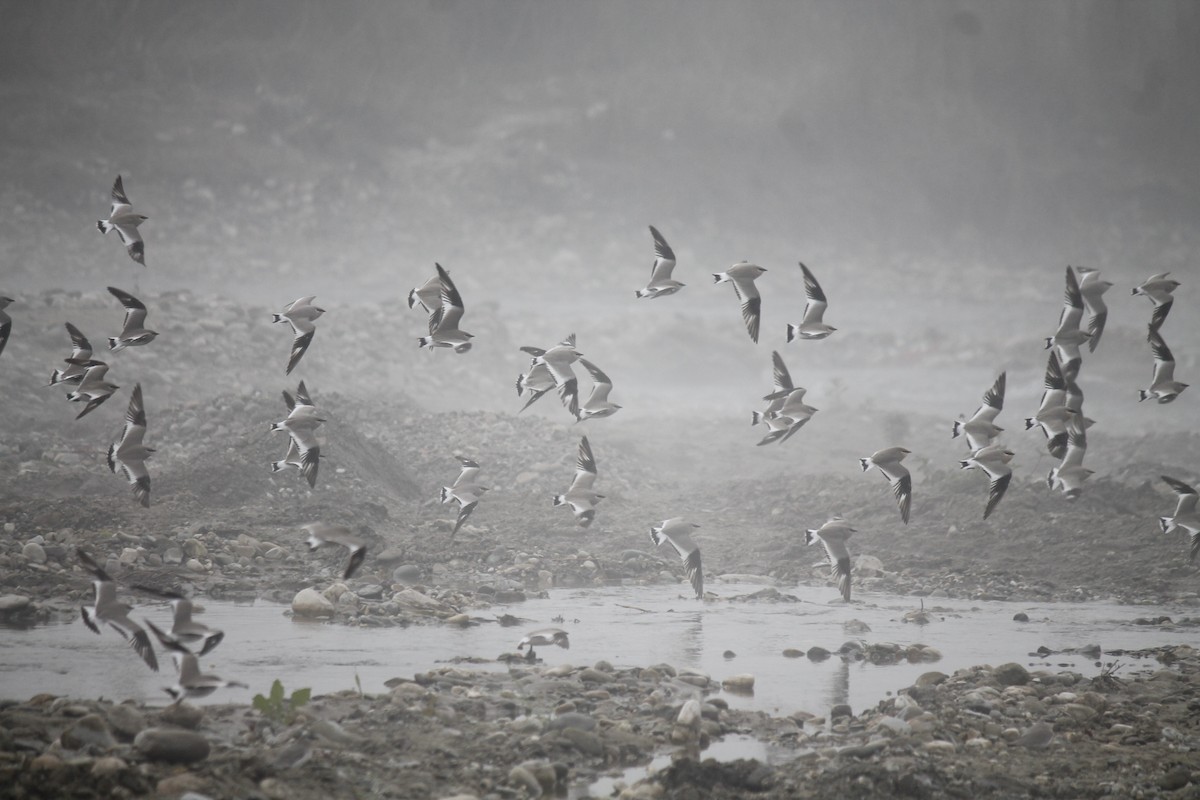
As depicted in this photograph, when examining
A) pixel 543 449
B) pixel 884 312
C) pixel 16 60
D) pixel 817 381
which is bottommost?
pixel 543 449

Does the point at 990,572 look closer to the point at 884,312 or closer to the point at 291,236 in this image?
the point at 884,312

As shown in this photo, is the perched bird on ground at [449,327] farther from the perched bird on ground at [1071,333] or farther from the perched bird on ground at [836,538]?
the perched bird on ground at [1071,333]

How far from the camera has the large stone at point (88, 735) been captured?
129 inches

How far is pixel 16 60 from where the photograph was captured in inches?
1018

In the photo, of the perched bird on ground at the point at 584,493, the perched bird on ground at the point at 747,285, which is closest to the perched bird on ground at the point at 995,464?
the perched bird on ground at the point at 747,285

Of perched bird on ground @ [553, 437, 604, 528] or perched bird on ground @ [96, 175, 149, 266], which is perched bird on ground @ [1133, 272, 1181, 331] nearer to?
perched bird on ground @ [553, 437, 604, 528]

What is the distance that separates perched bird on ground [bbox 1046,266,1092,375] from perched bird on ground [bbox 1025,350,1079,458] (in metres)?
0.22

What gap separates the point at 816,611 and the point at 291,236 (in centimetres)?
2025

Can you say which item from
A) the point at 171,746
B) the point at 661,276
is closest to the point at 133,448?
the point at 171,746

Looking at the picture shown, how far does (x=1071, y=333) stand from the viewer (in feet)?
20.9

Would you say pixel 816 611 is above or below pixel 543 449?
below

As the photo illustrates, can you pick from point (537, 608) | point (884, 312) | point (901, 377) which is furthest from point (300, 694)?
point (884, 312)

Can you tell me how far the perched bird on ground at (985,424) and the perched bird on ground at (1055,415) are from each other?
0.76 feet

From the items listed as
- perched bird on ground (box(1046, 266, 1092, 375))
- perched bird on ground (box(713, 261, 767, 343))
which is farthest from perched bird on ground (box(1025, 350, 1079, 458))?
perched bird on ground (box(713, 261, 767, 343))
